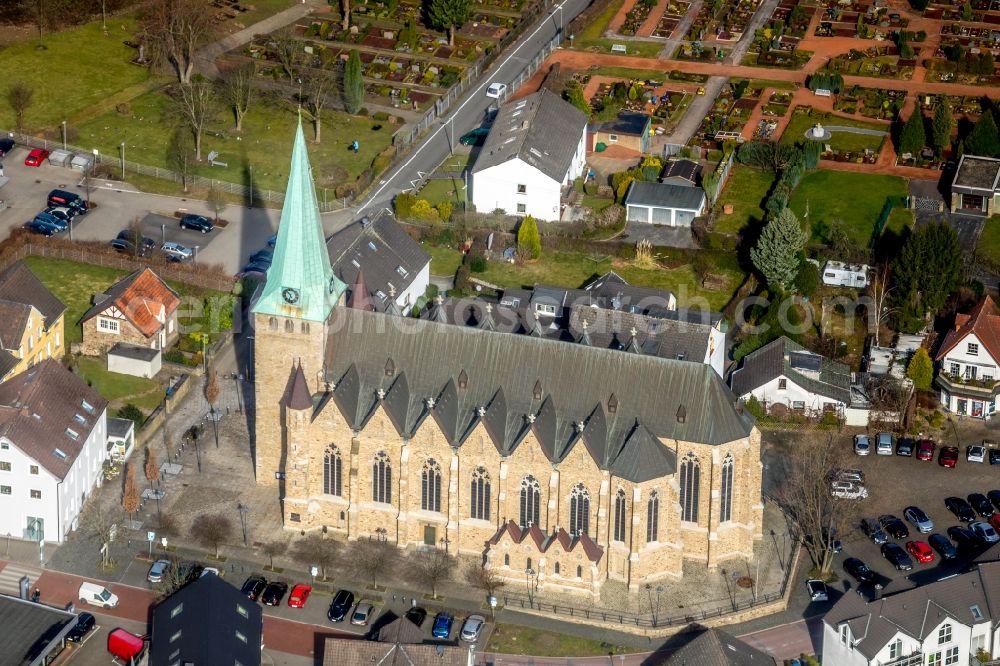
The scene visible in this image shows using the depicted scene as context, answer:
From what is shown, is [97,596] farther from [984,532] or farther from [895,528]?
[984,532]

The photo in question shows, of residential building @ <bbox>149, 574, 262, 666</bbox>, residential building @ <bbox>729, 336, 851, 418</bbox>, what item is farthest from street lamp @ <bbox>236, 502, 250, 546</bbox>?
residential building @ <bbox>729, 336, 851, 418</bbox>

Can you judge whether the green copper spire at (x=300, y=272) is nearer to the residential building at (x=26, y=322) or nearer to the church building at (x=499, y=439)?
the church building at (x=499, y=439)

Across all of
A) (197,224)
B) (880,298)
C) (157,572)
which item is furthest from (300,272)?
(880,298)

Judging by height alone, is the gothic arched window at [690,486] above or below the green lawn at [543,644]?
above

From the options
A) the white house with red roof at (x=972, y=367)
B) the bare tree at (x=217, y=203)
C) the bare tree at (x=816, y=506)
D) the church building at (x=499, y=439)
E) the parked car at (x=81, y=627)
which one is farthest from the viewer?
the bare tree at (x=217, y=203)

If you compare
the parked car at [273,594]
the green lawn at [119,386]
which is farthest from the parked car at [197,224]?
the parked car at [273,594]

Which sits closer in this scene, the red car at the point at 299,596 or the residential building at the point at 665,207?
the red car at the point at 299,596
